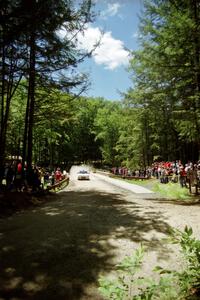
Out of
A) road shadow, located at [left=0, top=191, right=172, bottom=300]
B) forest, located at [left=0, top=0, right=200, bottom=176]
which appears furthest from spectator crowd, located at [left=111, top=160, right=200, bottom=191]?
road shadow, located at [left=0, top=191, right=172, bottom=300]

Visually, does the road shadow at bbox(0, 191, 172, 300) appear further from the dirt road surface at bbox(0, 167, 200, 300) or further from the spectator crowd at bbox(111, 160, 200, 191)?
the spectator crowd at bbox(111, 160, 200, 191)

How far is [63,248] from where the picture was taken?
22.9 ft

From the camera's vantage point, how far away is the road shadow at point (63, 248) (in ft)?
17.0

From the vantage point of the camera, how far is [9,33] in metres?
7.42

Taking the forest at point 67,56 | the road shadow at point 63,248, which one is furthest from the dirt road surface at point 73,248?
the forest at point 67,56

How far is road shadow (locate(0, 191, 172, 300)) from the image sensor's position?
5176 mm

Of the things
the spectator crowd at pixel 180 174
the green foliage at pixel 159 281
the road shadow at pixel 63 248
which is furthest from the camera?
the spectator crowd at pixel 180 174

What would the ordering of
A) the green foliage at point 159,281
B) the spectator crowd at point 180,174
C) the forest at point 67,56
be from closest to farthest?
1. the green foliage at point 159,281
2. the forest at point 67,56
3. the spectator crowd at point 180,174

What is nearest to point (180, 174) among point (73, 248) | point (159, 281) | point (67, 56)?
point (67, 56)

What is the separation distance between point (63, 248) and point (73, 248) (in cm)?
21

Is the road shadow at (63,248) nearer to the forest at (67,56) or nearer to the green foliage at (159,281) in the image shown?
the green foliage at (159,281)

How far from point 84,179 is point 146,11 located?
91.7ft

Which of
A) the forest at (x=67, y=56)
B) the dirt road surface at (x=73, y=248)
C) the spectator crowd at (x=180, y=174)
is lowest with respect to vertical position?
the dirt road surface at (x=73, y=248)

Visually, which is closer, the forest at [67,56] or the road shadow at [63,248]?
the road shadow at [63,248]
